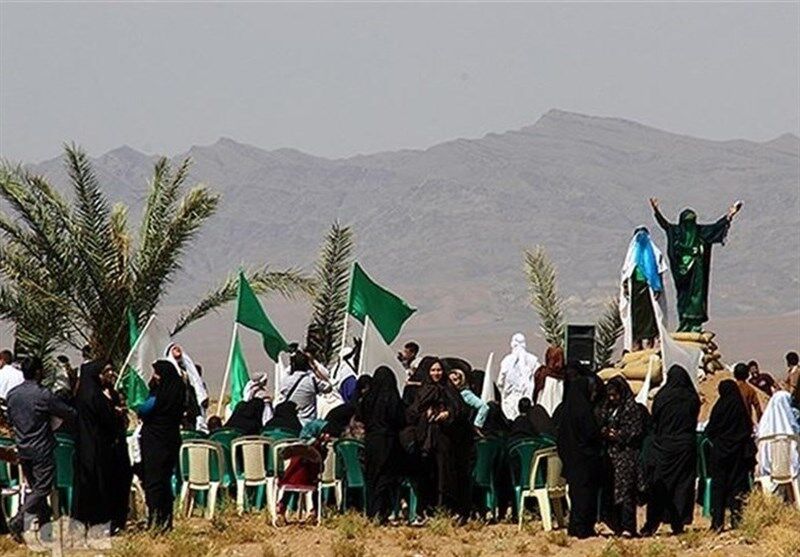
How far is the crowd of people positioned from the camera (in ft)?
48.3

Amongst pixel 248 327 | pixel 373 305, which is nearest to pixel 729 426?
pixel 373 305

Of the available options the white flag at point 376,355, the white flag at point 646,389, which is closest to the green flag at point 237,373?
the white flag at point 376,355

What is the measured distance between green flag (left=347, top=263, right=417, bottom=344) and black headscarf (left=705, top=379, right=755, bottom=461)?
5.98 meters

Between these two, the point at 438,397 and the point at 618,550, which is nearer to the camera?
the point at 618,550

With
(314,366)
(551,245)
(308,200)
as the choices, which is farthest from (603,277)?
(314,366)

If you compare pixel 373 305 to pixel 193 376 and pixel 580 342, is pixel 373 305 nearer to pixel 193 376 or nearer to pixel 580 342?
pixel 193 376

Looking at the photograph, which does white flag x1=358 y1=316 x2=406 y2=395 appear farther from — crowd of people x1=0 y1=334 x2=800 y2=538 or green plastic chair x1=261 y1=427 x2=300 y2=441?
green plastic chair x1=261 y1=427 x2=300 y2=441

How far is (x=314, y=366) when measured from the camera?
59.6ft

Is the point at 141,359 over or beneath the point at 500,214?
beneath

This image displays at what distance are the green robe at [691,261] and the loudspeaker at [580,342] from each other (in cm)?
113

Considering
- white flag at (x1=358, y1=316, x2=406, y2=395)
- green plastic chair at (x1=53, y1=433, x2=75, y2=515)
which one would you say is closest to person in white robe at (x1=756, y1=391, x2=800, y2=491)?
white flag at (x1=358, y1=316, x2=406, y2=395)

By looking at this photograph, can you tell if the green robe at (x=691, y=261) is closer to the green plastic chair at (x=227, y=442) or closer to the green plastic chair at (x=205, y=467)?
the green plastic chair at (x=227, y=442)

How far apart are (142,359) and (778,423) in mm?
6915

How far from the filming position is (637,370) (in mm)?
22484
